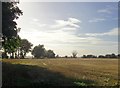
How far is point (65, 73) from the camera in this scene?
21.6 meters

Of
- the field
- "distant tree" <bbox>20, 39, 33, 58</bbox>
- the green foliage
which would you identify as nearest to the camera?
the field

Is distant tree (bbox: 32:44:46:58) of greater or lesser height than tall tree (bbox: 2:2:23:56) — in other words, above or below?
below

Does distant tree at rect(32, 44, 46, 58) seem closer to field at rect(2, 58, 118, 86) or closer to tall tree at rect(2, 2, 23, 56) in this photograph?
tall tree at rect(2, 2, 23, 56)

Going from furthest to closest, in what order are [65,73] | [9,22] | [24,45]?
[24,45]
[9,22]
[65,73]

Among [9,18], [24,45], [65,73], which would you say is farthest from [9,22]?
[24,45]

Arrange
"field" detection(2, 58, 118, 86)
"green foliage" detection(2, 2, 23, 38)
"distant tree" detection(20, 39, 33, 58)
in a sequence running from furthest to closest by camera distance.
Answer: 1. "distant tree" detection(20, 39, 33, 58)
2. "green foliage" detection(2, 2, 23, 38)
3. "field" detection(2, 58, 118, 86)

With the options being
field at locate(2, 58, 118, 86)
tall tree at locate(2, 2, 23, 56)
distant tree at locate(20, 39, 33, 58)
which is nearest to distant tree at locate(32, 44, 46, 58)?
distant tree at locate(20, 39, 33, 58)

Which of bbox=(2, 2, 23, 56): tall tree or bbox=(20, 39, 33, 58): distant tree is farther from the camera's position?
bbox=(20, 39, 33, 58): distant tree

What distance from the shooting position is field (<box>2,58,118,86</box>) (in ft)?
65.0

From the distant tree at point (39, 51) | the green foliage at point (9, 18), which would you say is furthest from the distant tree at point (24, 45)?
the green foliage at point (9, 18)

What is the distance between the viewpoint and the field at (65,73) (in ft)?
65.0

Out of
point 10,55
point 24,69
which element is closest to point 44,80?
point 24,69

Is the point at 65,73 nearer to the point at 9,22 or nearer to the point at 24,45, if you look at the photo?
the point at 9,22

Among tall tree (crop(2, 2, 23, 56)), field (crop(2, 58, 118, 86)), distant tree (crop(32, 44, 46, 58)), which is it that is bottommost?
field (crop(2, 58, 118, 86))
